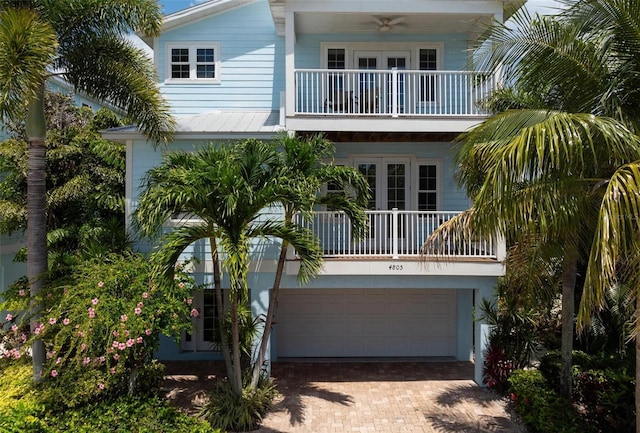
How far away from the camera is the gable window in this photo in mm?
12289

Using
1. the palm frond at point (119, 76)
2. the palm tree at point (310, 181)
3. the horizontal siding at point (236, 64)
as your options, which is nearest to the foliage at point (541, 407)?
the palm tree at point (310, 181)

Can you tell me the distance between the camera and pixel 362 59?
12.1m

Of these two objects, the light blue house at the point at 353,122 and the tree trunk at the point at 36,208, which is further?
the light blue house at the point at 353,122

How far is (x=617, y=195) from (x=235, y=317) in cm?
606

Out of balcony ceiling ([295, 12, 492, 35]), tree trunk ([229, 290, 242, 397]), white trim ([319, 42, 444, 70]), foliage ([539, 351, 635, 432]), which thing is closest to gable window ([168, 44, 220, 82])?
balcony ceiling ([295, 12, 492, 35])

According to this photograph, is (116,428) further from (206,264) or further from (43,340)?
(206,264)

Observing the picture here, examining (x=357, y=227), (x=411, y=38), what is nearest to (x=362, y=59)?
(x=411, y=38)

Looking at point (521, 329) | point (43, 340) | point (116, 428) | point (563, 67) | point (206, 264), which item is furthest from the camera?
point (206, 264)

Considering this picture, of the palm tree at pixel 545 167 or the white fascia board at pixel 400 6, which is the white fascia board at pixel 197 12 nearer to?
the white fascia board at pixel 400 6

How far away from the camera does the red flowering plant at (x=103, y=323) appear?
732 cm

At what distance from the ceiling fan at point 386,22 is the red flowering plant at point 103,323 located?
783 cm

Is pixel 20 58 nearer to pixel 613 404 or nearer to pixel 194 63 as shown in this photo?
pixel 194 63

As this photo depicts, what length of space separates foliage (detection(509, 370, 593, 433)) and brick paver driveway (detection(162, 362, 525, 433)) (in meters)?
0.60

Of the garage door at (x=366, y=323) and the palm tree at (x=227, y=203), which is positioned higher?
the palm tree at (x=227, y=203)
